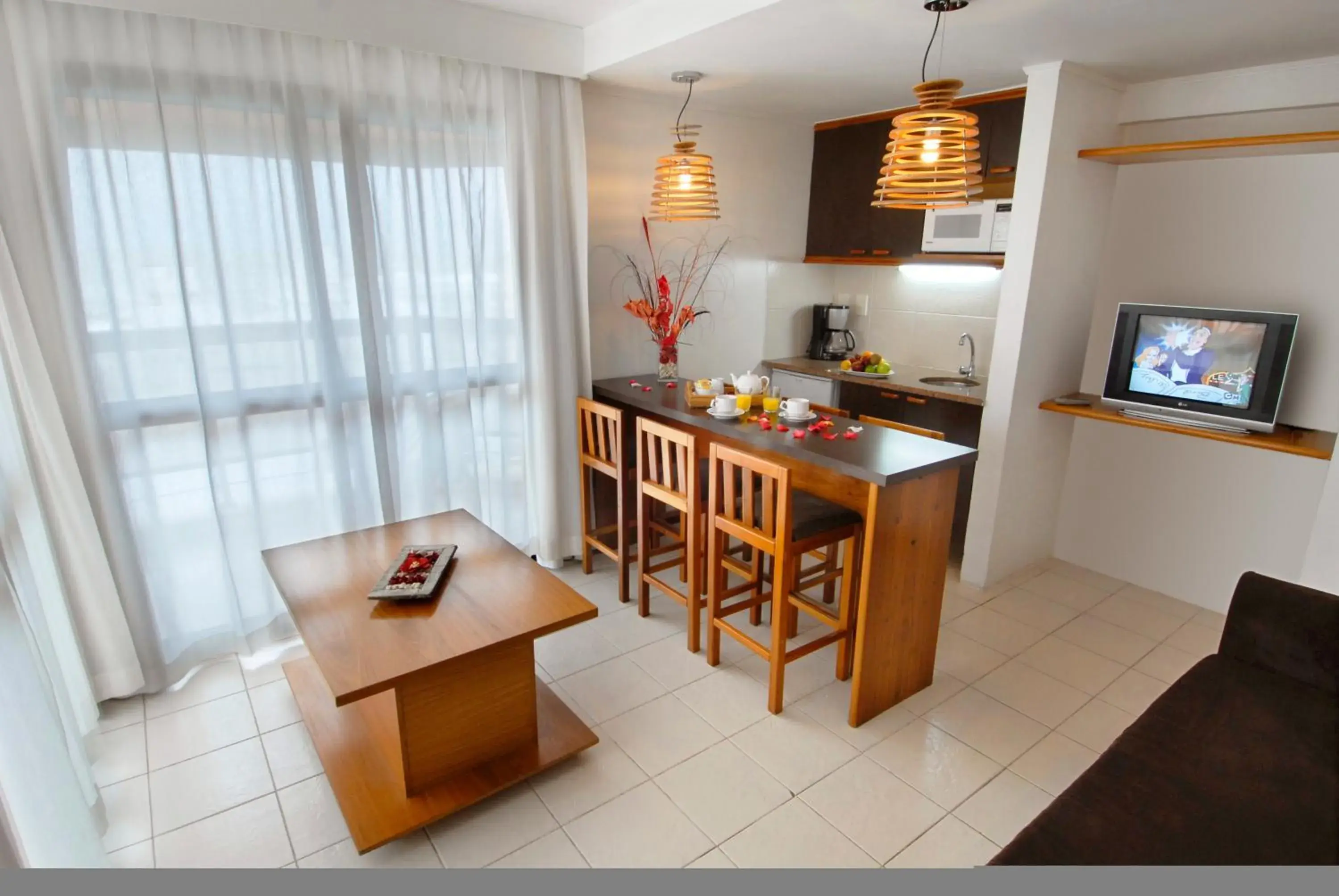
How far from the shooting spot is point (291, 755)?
2.42m

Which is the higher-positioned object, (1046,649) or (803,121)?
(803,121)

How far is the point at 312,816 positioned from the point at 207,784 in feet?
1.40

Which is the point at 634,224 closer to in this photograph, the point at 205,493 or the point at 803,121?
the point at 803,121

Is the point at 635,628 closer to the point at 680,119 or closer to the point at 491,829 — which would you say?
the point at 491,829

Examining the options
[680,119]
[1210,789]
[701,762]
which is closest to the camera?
[1210,789]

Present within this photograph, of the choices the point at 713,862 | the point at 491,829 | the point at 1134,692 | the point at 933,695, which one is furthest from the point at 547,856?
the point at 1134,692

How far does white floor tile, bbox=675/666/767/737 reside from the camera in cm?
259

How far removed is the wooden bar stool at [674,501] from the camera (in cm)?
289

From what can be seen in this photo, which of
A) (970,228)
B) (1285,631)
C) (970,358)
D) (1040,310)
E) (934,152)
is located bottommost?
(1285,631)

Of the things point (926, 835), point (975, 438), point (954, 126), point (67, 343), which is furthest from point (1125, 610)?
point (67, 343)

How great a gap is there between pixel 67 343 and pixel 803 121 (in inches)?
156

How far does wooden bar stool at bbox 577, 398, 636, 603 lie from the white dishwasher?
129 cm

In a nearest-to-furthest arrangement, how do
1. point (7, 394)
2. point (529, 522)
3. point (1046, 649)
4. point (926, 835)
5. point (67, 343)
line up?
point (926, 835), point (7, 394), point (67, 343), point (1046, 649), point (529, 522)

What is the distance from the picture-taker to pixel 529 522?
12.3 ft
